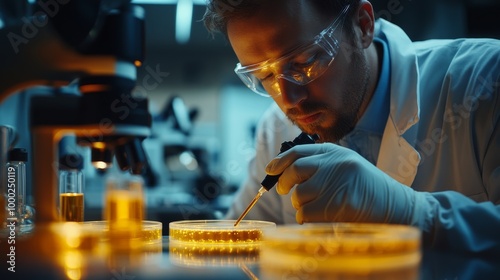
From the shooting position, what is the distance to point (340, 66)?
1.73m

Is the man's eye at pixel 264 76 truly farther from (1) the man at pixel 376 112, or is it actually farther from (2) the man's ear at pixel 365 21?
(2) the man's ear at pixel 365 21

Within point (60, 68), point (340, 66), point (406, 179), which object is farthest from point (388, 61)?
point (60, 68)

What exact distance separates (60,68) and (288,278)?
962 mm

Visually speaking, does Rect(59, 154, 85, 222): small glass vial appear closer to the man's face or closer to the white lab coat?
the man's face

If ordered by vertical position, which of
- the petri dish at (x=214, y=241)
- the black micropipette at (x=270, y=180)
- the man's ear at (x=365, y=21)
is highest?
the man's ear at (x=365, y=21)

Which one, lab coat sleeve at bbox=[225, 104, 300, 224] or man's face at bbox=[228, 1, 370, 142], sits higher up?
man's face at bbox=[228, 1, 370, 142]

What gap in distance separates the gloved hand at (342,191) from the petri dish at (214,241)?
0.12 metres

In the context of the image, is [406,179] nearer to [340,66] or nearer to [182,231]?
[340,66]

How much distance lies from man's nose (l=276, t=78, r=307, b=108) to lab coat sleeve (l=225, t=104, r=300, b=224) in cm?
67

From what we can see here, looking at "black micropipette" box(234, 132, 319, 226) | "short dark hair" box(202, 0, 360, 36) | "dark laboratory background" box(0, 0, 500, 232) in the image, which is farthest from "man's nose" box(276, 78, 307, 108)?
"dark laboratory background" box(0, 0, 500, 232)

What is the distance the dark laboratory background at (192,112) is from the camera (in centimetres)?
447

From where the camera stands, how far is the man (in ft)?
4.02

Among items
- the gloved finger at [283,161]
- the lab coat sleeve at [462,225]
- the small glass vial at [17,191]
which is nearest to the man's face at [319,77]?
the gloved finger at [283,161]

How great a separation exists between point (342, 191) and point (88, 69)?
752mm
